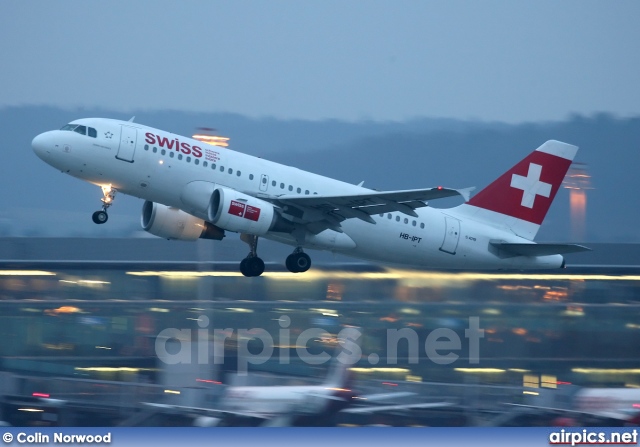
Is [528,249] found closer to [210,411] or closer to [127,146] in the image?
[210,411]

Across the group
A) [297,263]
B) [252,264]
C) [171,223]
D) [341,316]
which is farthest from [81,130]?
[341,316]

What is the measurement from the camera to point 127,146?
94.8 feet

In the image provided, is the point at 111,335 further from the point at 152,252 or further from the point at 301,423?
the point at 301,423

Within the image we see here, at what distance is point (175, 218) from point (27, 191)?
10660cm

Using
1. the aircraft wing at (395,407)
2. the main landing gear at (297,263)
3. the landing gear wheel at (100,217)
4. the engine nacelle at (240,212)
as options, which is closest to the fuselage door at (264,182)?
the engine nacelle at (240,212)

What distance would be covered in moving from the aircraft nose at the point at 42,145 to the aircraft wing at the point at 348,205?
25.3 feet

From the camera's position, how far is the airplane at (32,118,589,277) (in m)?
28.9

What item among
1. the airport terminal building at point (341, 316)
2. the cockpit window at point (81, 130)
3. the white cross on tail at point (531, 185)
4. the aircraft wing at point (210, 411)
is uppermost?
the cockpit window at point (81, 130)

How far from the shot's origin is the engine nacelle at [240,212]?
29094mm

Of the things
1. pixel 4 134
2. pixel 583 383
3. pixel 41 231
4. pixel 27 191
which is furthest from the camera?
pixel 4 134

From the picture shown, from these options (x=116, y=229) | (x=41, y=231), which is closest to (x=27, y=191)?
(x=41, y=231)

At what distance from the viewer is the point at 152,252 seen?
50469mm

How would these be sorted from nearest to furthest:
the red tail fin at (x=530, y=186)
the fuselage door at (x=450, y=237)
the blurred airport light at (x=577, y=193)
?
the fuselage door at (x=450, y=237), the red tail fin at (x=530, y=186), the blurred airport light at (x=577, y=193)

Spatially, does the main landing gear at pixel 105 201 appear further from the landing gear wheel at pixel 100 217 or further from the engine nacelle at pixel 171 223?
the engine nacelle at pixel 171 223
